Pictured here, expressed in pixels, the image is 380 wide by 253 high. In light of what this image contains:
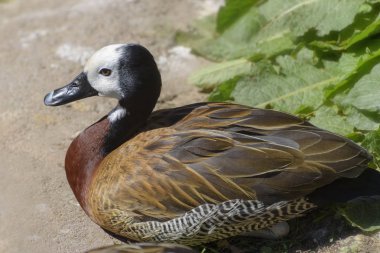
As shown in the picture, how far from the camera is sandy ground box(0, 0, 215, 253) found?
5.40 meters

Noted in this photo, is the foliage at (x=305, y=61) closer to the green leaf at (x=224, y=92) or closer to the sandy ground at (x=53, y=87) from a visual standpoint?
the green leaf at (x=224, y=92)

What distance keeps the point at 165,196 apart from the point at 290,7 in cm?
237

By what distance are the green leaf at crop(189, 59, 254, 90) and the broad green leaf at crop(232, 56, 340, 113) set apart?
0.32m

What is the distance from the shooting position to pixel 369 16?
6242 mm

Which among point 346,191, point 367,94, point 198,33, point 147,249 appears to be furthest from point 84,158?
point 198,33

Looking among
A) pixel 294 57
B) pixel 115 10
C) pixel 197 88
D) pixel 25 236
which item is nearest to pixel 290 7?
pixel 294 57

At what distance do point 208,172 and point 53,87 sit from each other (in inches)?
92.2

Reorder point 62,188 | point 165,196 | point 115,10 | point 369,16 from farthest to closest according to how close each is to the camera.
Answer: point 115,10, point 369,16, point 62,188, point 165,196

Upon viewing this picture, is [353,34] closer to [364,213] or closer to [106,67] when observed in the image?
[364,213]

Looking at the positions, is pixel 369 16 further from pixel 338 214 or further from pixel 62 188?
pixel 62 188

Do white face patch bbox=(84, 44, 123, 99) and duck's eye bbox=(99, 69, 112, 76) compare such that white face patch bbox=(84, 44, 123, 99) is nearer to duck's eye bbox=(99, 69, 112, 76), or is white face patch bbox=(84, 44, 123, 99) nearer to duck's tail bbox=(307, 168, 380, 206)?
duck's eye bbox=(99, 69, 112, 76)

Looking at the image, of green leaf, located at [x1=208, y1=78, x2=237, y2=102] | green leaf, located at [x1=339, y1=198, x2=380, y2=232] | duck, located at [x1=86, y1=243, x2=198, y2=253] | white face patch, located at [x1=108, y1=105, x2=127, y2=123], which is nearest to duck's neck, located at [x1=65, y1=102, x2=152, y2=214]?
white face patch, located at [x1=108, y1=105, x2=127, y2=123]

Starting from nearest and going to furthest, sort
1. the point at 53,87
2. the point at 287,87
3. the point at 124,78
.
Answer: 1. the point at 124,78
2. the point at 287,87
3. the point at 53,87

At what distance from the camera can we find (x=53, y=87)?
6.79 meters
